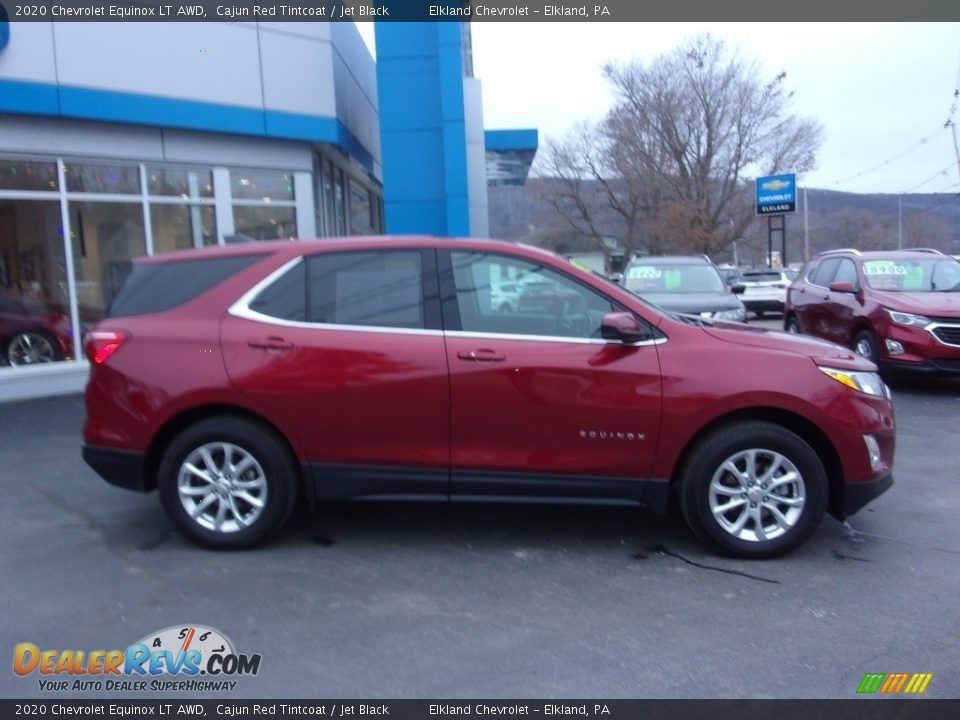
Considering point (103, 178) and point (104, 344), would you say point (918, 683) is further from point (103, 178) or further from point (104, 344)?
point (103, 178)

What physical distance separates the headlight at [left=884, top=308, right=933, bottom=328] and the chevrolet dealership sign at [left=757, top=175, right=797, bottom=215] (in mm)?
27336

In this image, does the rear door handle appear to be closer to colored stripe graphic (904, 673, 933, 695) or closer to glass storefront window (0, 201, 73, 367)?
colored stripe graphic (904, 673, 933, 695)

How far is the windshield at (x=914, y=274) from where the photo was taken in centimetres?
1047

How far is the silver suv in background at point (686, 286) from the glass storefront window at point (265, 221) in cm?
536

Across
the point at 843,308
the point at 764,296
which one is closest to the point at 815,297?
the point at 843,308

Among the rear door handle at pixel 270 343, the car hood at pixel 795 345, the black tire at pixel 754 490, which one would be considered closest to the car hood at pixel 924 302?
the car hood at pixel 795 345

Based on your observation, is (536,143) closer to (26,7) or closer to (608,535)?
(26,7)

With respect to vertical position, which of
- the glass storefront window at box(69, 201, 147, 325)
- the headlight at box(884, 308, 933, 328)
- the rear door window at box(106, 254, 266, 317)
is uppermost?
the glass storefront window at box(69, 201, 147, 325)

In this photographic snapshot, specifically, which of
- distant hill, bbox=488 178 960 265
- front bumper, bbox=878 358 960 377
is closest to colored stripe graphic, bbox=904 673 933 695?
front bumper, bbox=878 358 960 377

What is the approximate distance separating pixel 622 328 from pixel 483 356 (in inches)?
31.3

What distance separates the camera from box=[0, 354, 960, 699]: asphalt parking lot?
3.62 metres
